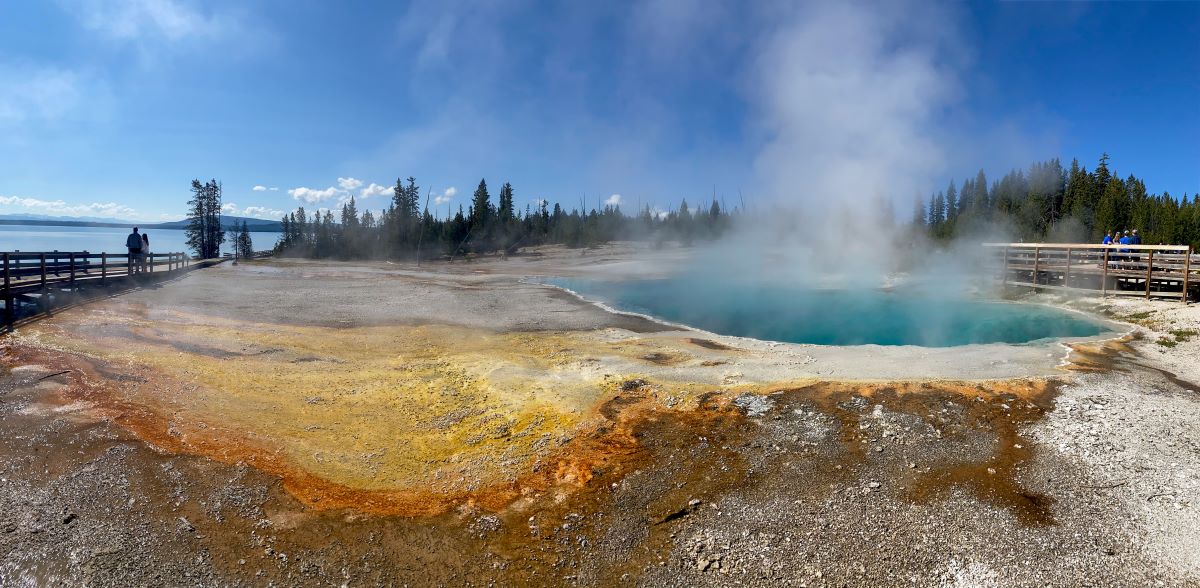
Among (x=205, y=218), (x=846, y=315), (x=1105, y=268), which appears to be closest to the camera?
A: (x=846, y=315)

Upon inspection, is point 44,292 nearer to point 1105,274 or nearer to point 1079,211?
point 1105,274

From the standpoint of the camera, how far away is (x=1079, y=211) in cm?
6256

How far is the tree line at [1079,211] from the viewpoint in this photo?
56812mm

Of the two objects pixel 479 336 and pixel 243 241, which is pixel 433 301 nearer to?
pixel 479 336

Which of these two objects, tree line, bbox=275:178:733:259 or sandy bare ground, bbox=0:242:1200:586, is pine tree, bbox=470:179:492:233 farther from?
sandy bare ground, bbox=0:242:1200:586

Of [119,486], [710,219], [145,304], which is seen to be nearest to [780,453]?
[119,486]

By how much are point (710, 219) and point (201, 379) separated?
90.4 meters

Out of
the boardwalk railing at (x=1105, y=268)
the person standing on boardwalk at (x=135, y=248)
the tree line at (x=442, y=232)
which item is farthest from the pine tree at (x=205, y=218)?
the boardwalk railing at (x=1105, y=268)

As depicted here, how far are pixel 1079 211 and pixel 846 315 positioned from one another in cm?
6397

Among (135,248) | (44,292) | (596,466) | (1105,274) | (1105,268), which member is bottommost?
(596,466)

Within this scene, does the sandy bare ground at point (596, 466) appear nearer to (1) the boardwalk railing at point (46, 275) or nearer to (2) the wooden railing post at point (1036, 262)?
(1) the boardwalk railing at point (46, 275)

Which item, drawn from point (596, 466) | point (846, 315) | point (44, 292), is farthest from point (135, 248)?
point (846, 315)

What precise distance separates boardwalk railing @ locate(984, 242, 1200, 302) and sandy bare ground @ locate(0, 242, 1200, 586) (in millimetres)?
9574

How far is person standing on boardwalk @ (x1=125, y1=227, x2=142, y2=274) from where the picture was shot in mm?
21625
